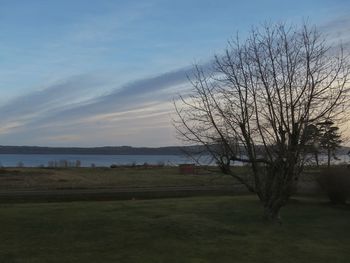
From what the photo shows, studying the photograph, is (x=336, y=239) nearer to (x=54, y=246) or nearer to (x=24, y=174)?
(x=54, y=246)

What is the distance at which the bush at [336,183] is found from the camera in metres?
20.2

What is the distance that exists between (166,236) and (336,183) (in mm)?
10626

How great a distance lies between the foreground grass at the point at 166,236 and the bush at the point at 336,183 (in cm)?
325

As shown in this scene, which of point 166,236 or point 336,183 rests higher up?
point 336,183

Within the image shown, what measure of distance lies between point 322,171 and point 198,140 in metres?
7.81

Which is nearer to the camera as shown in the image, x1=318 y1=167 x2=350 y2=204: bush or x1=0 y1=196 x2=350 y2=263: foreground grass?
x1=0 y1=196 x2=350 y2=263: foreground grass

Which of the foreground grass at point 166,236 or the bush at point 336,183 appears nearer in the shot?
the foreground grass at point 166,236

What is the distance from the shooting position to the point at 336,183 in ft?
67.1

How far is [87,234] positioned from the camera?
1180cm

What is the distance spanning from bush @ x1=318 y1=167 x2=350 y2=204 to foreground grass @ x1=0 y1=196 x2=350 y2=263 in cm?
325

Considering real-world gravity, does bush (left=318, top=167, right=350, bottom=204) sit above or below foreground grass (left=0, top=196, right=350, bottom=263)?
above

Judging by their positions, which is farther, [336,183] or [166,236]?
[336,183]

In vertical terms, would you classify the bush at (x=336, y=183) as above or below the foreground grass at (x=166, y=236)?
above

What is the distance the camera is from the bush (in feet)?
66.3
